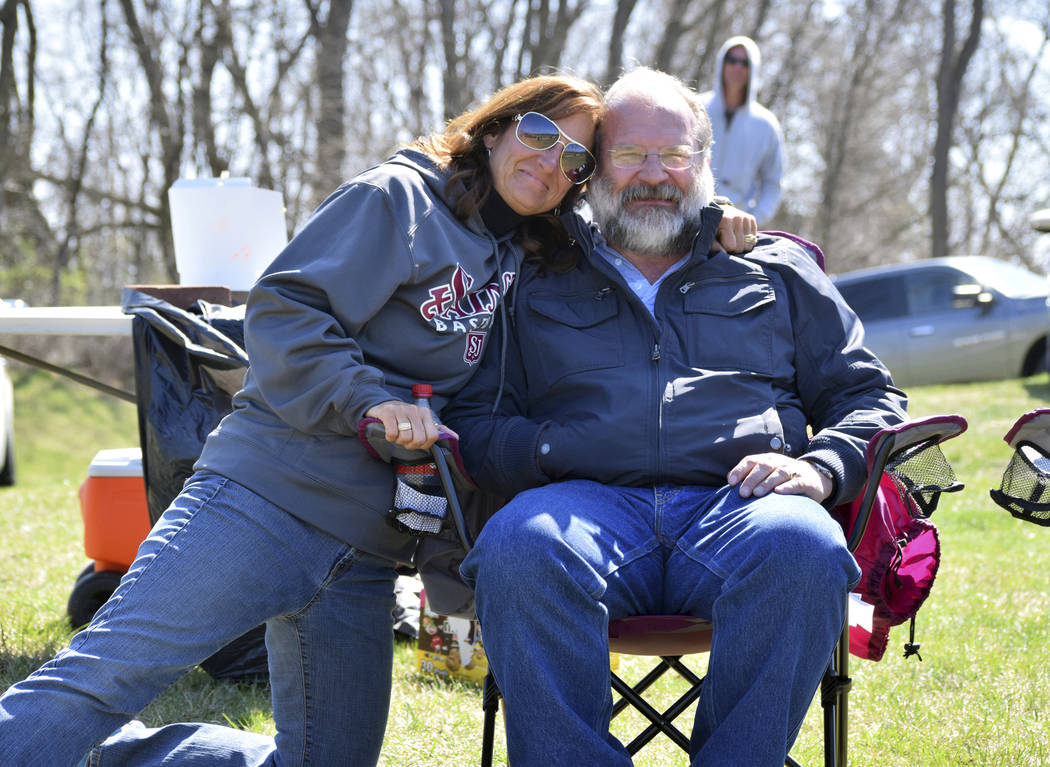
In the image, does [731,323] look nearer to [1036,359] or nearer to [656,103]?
[656,103]

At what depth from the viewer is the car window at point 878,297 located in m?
10.8

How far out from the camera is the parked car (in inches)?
397

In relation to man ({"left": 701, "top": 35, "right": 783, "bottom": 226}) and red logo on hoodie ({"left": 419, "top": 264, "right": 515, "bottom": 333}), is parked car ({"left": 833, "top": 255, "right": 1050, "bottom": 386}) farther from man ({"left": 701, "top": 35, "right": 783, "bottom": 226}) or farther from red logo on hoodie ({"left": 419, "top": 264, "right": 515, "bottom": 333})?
red logo on hoodie ({"left": 419, "top": 264, "right": 515, "bottom": 333})

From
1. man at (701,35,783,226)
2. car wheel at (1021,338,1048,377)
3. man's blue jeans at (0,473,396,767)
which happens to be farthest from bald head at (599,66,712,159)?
car wheel at (1021,338,1048,377)

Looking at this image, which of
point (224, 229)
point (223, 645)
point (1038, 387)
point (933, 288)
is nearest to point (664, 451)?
point (223, 645)

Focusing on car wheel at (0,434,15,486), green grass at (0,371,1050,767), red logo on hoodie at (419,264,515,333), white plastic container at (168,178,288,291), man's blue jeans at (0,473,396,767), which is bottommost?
car wheel at (0,434,15,486)

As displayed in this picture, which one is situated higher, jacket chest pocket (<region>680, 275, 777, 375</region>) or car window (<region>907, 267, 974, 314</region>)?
jacket chest pocket (<region>680, 275, 777, 375</region>)

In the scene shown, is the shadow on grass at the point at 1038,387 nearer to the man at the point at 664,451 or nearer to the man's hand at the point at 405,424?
the man at the point at 664,451

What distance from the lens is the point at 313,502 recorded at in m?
2.00

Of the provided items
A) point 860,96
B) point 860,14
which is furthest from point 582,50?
point 860,96

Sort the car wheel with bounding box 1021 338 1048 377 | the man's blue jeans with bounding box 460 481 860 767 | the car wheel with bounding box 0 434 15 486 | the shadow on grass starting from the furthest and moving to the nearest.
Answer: the car wheel with bounding box 1021 338 1048 377 < the shadow on grass < the car wheel with bounding box 0 434 15 486 < the man's blue jeans with bounding box 460 481 860 767

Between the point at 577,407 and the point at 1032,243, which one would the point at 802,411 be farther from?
the point at 1032,243

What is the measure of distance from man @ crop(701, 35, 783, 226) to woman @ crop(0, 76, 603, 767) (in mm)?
3267

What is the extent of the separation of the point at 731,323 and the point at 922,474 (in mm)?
535
